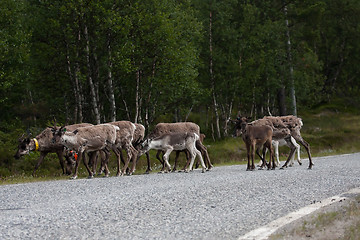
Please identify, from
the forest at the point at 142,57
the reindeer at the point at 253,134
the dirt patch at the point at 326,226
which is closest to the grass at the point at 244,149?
the forest at the point at 142,57

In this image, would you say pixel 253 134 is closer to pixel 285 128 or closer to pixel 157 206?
pixel 285 128

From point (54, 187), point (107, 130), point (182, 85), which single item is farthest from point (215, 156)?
point (54, 187)

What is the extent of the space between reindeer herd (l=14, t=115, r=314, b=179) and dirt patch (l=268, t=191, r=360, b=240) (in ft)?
35.2

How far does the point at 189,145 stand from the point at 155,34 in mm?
14444

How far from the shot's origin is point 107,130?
19.5 meters

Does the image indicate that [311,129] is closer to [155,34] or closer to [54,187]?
[155,34]

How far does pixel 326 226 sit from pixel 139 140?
14.8 metres

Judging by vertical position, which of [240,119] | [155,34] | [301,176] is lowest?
[301,176]

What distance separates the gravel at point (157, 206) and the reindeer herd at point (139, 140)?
3.99m

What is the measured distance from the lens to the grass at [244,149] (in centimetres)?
2352

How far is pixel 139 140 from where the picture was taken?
2212cm

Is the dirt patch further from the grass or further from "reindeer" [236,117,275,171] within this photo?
the grass

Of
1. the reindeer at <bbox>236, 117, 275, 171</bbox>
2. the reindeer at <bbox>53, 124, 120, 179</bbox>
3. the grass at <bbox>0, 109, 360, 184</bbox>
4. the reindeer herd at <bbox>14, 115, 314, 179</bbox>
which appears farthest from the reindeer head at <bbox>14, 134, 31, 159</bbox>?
the reindeer at <bbox>236, 117, 275, 171</bbox>

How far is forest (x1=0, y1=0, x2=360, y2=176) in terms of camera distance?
106 ft
